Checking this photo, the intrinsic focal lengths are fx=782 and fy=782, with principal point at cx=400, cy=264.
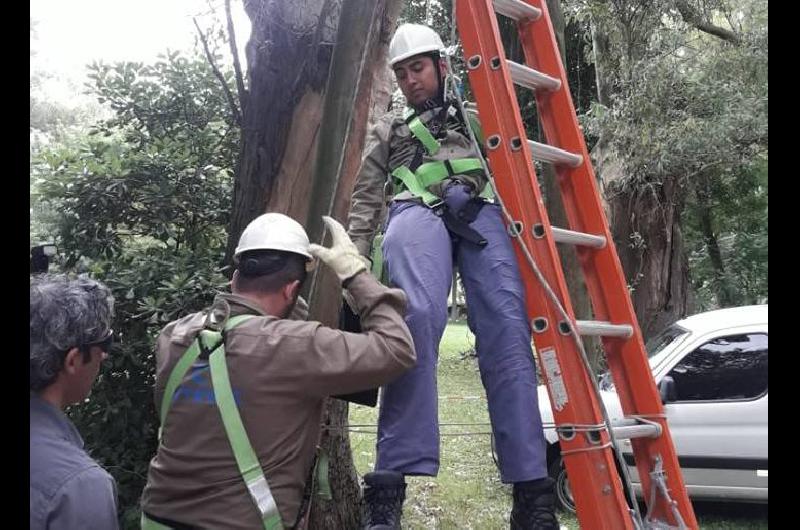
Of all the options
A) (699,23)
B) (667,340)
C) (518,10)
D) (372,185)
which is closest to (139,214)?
(372,185)

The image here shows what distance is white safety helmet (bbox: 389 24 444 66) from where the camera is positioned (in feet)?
10.00

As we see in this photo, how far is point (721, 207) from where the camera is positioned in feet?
50.8

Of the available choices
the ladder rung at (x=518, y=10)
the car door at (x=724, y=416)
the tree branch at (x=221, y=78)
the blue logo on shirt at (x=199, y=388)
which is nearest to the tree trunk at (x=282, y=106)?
the tree branch at (x=221, y=78)

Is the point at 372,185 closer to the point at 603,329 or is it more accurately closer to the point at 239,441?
the point at 603,329

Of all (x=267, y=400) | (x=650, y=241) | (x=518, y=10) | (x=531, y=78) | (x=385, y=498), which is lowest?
(x=385, y=498)

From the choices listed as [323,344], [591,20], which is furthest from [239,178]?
[591,20]

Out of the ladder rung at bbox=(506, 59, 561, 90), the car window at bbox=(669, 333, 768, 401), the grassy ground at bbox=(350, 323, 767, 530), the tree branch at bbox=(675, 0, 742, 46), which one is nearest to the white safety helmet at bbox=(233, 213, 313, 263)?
the ladder rung at bbox=(506, 59, 561, 90)

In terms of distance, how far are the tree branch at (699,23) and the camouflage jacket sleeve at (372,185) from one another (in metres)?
8.14

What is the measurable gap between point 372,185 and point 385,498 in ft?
4.07

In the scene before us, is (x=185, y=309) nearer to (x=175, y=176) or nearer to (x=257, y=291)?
(x=175, y=176)

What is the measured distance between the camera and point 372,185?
124 inches

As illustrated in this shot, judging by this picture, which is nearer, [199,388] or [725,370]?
[199,388]

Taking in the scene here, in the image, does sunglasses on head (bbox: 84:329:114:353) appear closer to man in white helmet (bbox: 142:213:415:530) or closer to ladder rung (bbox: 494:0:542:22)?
man in white helmet (bbox: 142:213:415:530)
